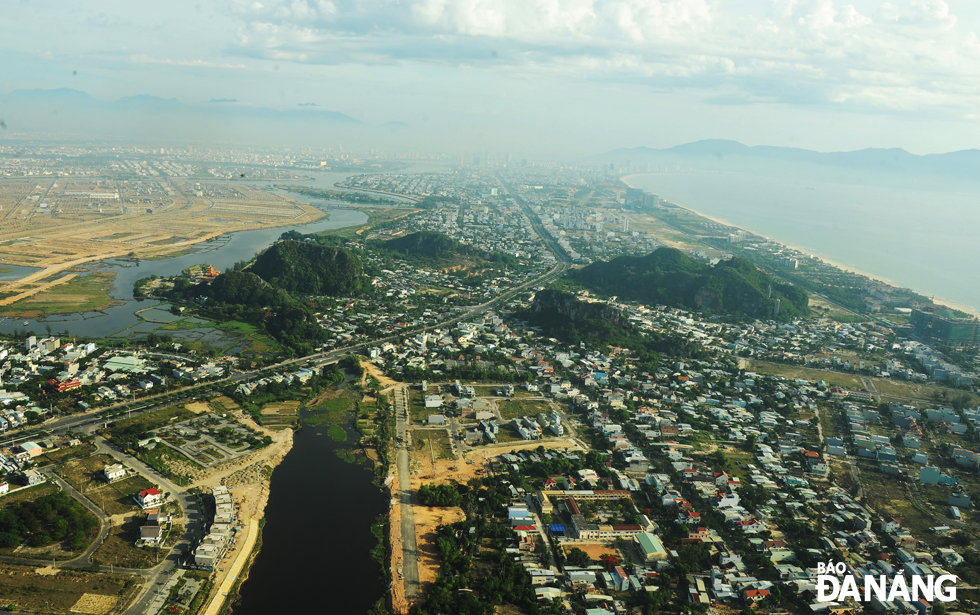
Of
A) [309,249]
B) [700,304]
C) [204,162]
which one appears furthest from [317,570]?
A: [204,162]

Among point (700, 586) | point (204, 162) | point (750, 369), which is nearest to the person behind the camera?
point (700, 586)

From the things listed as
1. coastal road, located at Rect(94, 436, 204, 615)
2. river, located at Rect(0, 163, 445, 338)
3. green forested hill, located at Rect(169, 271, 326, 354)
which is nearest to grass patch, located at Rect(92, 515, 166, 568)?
coastal road, located at Rect(94, 436, 204, 615)

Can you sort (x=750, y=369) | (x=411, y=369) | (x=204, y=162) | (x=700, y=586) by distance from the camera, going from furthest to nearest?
(x=204, y=162)
(x=750, y=369)
(x=411, y=369)
(x=700, y=586)

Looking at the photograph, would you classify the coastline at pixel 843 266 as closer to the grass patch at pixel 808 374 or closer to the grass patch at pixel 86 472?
the grass patch at pixel 808 374

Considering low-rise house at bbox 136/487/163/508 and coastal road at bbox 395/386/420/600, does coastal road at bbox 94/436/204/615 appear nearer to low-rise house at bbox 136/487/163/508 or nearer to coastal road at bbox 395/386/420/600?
low-rise house at bbox 136/487/163/508

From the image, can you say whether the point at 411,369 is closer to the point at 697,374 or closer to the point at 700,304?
the point at 697,374

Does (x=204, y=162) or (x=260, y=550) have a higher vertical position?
(x=204, y=162)

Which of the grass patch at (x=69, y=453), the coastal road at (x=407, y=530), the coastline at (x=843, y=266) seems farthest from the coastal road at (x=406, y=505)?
the coastline at (x=843, y=266)
